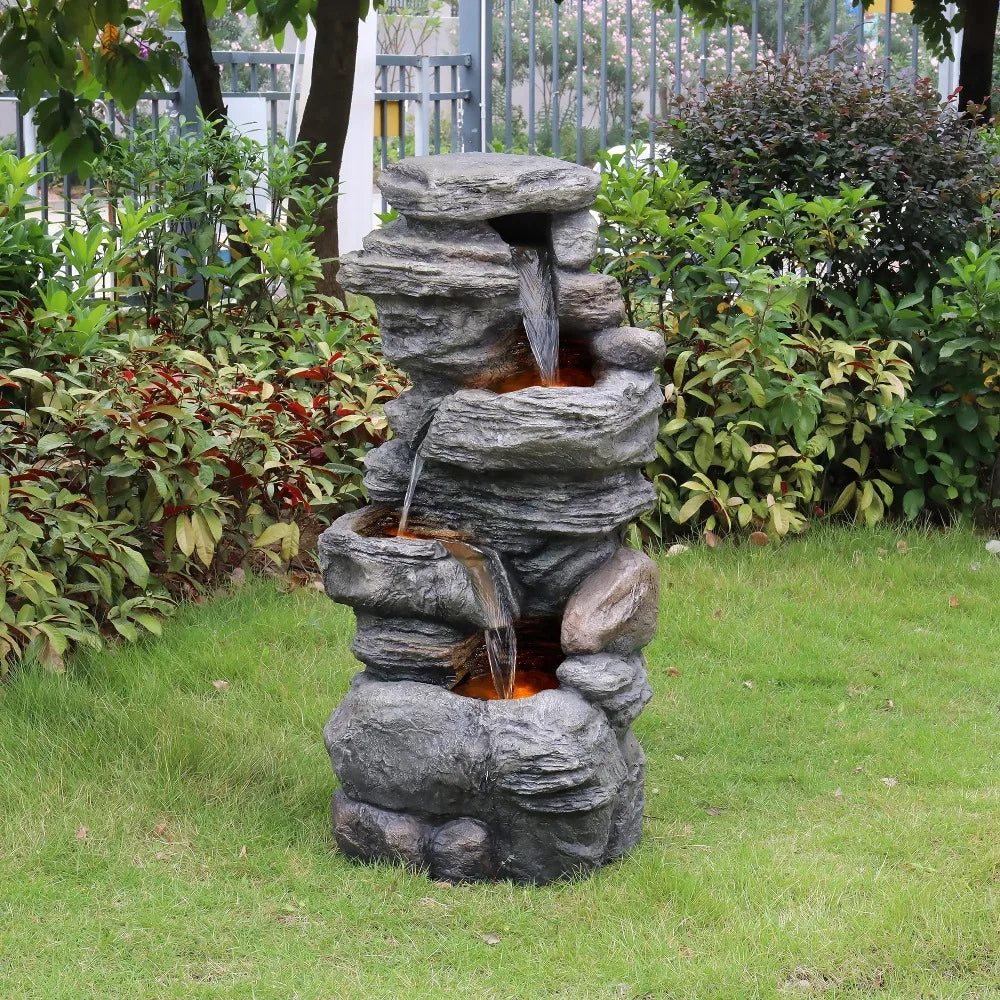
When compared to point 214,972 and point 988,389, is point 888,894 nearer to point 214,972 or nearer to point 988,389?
point 214,972

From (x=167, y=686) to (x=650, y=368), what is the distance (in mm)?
2130

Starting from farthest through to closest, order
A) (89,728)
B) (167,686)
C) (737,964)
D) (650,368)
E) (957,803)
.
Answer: (167,686), (89,728), (957,803), (650,368), (737,964)

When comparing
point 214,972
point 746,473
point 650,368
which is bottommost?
point 214,972

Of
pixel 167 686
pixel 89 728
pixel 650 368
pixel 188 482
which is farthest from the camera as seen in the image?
pixel 188 482

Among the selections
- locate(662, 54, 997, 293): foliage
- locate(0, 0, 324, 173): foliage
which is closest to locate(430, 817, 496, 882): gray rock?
locate(0, 0, 324, 173): foliage

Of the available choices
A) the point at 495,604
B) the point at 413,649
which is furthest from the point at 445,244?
the point at 413,649

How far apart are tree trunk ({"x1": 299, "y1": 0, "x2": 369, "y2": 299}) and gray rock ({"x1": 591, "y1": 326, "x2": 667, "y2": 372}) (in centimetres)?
347

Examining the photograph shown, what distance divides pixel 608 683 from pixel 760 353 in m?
3.07

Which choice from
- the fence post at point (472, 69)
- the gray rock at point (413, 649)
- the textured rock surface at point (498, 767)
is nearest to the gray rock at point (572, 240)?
the gray rock at point (413, 649)

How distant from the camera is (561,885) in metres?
3.60

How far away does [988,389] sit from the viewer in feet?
21.3

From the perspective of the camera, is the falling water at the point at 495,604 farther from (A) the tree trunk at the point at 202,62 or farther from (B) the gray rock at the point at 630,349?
(A) the tree trunk at the point at 202,62

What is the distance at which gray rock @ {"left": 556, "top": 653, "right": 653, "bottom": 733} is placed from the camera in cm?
357

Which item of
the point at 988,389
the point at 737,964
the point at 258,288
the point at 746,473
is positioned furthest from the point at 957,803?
the point at 258,288
